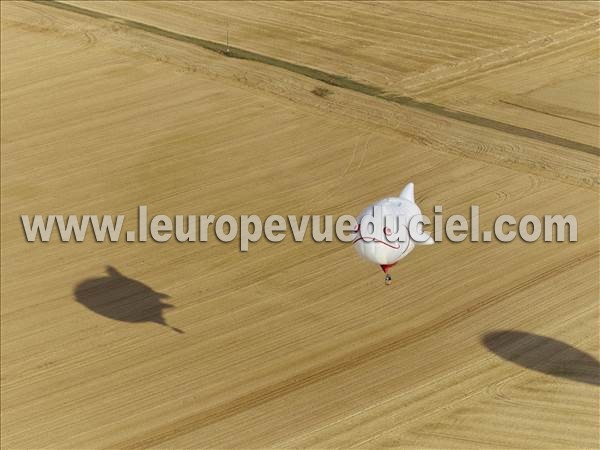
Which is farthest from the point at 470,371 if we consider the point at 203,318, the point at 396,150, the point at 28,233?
the point at 28,233

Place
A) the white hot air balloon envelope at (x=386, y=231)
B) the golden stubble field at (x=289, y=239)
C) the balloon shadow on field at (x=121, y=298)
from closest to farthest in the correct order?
1. the white hot air balloon envelope at (x=386, y=231)
2. the golden stubble field at (x=289, y=239)
3. the balloon shadow on field at (x=121, y=298)

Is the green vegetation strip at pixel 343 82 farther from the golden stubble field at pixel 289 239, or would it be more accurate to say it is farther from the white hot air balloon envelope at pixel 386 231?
the white hot air balloon envelope at pixel 386 231

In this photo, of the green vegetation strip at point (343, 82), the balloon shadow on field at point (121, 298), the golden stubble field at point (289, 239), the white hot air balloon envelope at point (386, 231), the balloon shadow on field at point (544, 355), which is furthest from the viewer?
the green vegetation strip at point (343, 82)

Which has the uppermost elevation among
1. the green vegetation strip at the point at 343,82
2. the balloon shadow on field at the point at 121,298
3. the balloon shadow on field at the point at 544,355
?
the green vegetation strip at the point at 343,82

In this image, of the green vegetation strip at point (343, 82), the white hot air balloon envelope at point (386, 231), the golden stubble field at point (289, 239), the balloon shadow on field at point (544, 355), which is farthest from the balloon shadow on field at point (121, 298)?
the green vegetation strip at point (343, 82)

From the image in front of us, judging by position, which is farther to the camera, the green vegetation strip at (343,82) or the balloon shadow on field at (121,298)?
the green vegetation strip at (343,82)

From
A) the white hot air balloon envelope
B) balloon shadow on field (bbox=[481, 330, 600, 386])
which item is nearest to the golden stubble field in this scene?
balloon shadow on field (bbox=[481, 330, 600, 386])

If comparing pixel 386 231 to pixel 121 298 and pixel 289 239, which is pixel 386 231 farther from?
pixel 121 298

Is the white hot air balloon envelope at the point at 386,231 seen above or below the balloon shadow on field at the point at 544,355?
above
